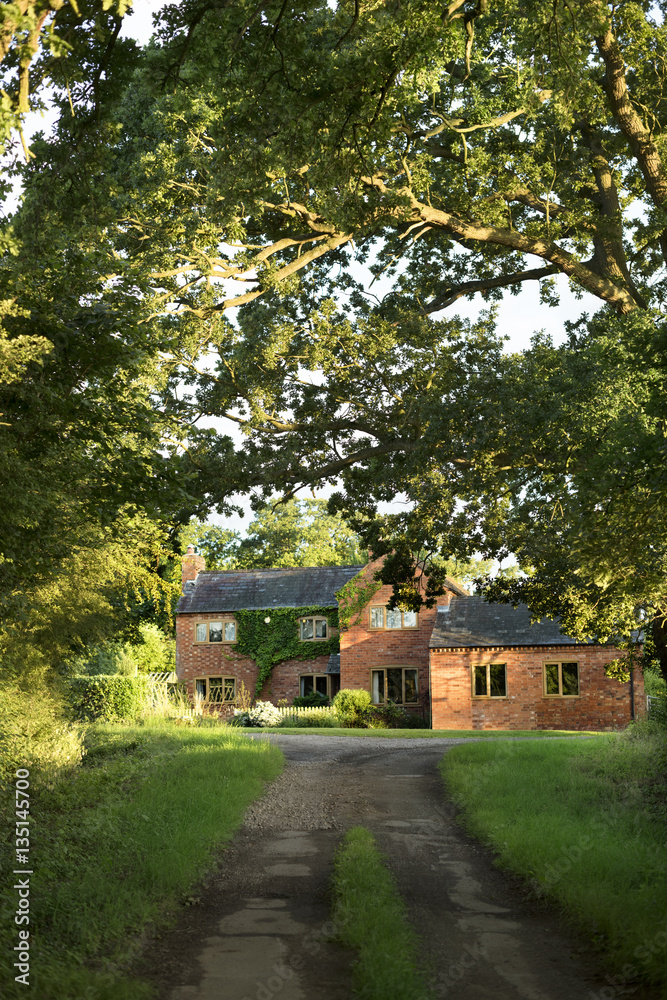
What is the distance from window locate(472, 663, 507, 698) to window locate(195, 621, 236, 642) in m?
13.1

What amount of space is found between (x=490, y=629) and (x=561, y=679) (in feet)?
11.3

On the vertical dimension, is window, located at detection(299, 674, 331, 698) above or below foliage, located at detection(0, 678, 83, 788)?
below

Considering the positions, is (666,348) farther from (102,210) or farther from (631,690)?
(631,690)

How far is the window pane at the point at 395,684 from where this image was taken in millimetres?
38500

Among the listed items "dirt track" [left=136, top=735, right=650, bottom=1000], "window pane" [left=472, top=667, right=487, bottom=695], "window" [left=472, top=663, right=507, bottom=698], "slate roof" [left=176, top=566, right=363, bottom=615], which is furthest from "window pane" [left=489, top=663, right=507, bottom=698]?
"dirt track" [left=136, top=735, right=650, bottom=1000]

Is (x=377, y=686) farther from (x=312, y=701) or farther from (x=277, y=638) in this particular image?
(x=277, y=638)

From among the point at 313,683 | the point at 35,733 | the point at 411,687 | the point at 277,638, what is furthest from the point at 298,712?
the point at 35,733

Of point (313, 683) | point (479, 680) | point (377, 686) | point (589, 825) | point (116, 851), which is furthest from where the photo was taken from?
point (313, 683)

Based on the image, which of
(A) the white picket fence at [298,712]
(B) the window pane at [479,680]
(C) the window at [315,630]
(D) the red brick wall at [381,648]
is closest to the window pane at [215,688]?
(C) the window at [315,630]

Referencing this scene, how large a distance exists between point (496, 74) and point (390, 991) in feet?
45.3

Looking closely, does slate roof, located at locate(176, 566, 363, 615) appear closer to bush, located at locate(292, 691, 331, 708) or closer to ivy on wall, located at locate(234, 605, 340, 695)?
ivy on wall, located at locate(234, 605, 340, 695)

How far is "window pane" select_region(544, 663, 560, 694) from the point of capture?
Result: 3416cm

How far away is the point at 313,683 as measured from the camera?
1613 inches

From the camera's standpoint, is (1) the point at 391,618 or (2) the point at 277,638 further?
(2) the point at 277,638
